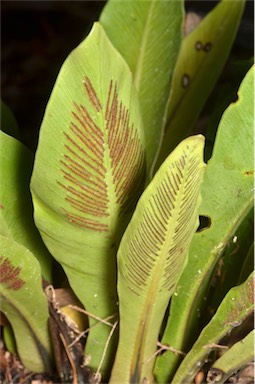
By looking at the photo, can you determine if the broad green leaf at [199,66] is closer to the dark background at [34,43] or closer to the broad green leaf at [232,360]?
the broad green leaf at [232,360]

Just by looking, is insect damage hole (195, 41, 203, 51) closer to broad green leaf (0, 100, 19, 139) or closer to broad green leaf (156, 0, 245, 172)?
broad green leaf (156, 0, 245, 172)

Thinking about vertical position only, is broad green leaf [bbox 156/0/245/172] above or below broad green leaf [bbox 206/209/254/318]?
above

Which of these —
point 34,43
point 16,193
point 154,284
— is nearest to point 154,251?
point 154,284

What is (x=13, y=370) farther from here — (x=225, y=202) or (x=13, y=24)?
(x=13, y=24)

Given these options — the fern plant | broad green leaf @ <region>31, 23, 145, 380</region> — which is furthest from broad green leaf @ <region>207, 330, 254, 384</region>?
broad green leaf @ <region>31, 23, 145, 380</region>

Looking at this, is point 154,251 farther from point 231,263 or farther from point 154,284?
point 231,263

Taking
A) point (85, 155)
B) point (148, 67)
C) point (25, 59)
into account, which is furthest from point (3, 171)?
point (25, 59)

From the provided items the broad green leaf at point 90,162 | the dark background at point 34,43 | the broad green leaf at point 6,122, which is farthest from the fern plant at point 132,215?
the dark background at point 34,43

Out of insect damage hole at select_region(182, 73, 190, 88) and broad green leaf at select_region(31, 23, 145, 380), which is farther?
insect damage hole at select_region(182, 73, 190, 88)
